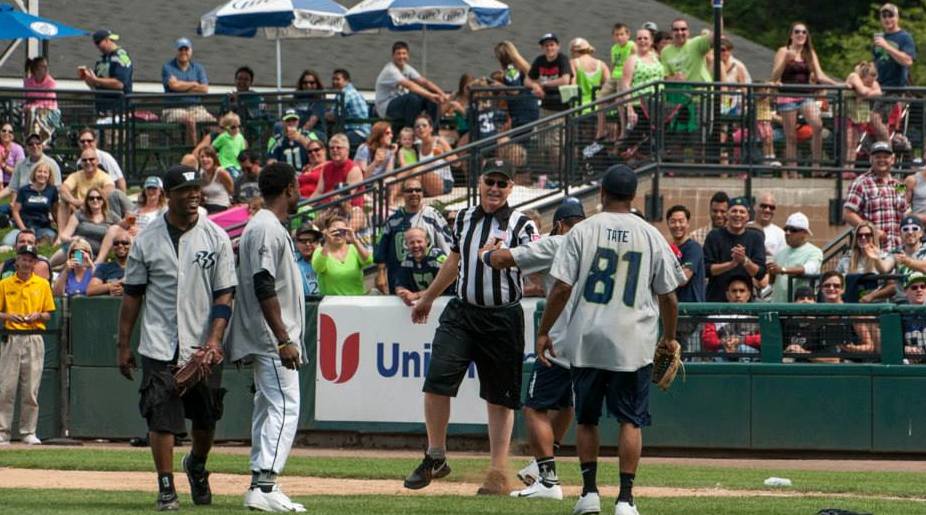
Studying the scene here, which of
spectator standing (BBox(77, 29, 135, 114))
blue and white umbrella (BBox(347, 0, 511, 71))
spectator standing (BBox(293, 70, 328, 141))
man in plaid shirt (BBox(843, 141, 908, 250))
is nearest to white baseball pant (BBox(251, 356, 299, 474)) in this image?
man in plaid shirt (BBox(843, 141, 908, 250))

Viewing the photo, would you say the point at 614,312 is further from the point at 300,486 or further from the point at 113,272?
the point at 113,272

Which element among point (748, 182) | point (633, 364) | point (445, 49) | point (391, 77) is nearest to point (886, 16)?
point (748, 182)

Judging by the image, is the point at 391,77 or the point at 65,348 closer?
the point at 65,348

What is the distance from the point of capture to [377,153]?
2023cm

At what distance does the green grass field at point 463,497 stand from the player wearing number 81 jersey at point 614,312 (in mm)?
619

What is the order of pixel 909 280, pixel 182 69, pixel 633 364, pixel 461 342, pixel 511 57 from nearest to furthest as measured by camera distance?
pixel 633 364 < pixel 461 342 < pixel 909 280 < pixel 511 57 < pixel 182 69

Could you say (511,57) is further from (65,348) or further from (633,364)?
(633,364)

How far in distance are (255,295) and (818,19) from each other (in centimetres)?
4378

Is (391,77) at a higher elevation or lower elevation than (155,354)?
higher

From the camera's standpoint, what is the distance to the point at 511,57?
22.4 meters

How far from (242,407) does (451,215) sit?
2.77 metres

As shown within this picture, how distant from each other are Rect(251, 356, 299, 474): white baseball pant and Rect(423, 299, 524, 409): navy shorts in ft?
4.33

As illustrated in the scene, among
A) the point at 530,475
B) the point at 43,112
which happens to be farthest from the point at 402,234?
the point at 43,112

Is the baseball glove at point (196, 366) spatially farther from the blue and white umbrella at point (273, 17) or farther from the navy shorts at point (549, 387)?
the blue and white umbrella at point (273, 17)
